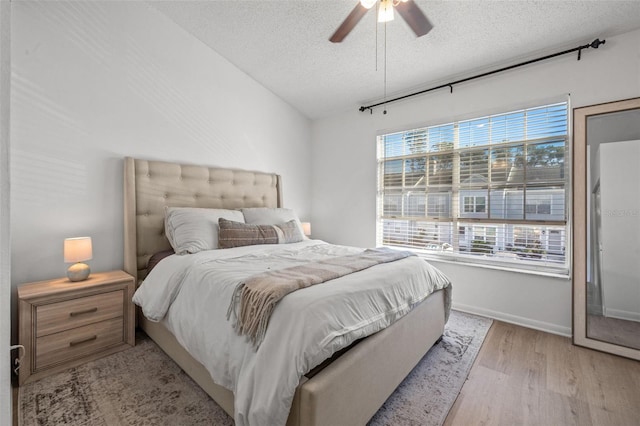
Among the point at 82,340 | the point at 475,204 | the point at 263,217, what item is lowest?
the point at 82,340

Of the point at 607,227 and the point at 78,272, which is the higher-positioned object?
the point at 607,227

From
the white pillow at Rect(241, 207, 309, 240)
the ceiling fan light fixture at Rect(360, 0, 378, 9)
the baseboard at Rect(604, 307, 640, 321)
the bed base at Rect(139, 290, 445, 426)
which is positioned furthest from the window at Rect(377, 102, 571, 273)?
the ceiling fan light fixture at Rect(360, 0, 378, 9)

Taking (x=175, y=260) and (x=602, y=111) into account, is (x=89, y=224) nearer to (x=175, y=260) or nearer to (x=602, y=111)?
(x=175, y=260)

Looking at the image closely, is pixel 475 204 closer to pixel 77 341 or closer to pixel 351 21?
pixel 351 21

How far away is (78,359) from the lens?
211 centimetres

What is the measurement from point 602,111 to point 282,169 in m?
3.51

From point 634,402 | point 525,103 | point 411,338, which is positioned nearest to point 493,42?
point 525,103

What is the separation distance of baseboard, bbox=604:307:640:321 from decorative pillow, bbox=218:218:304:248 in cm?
285

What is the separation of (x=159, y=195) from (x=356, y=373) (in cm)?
251

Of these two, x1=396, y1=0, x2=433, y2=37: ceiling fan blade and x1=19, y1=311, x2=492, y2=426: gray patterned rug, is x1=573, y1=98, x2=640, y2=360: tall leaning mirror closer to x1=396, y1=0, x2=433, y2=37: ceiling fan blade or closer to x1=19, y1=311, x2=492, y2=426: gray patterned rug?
x1=19, y1=311, x2=492, y2=426: gray patterned rug

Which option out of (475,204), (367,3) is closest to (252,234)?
(367,3)

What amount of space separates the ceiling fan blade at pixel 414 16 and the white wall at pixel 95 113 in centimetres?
238

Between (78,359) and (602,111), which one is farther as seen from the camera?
(602,111)

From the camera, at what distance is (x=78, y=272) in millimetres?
2215
